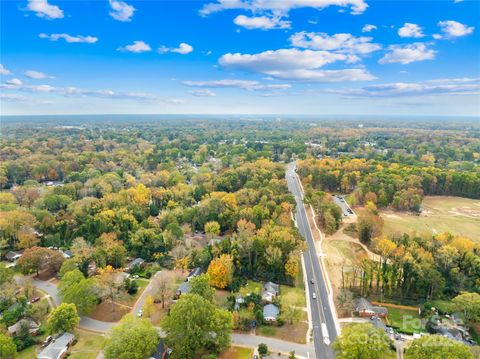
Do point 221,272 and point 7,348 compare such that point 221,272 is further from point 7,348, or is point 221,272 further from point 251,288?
point 7,348

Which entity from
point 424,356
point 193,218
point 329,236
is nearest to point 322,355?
point 424,356

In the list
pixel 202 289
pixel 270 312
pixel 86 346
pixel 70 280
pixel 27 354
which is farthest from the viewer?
pixel 70 280

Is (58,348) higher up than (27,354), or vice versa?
(58,348)

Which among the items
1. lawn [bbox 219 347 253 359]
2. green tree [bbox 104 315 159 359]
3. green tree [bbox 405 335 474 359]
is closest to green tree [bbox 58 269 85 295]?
green tree [bbox 104 315 159 359]

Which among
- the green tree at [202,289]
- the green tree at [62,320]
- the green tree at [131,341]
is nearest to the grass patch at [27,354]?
the green tree at [62,320]

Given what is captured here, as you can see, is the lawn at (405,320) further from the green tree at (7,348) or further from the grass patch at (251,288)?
the green tree at (7,348)

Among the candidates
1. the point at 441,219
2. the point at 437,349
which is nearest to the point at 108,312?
the point at 437,349
